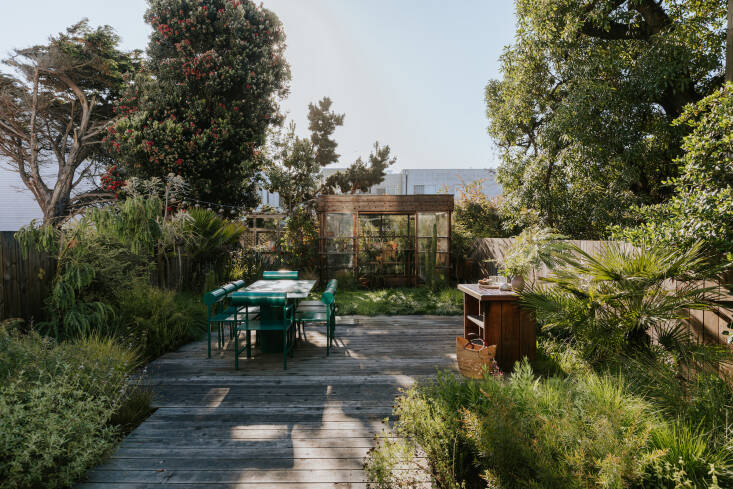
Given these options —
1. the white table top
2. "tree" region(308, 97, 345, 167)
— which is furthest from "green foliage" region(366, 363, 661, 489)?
"tree" region(308, 97, 345, 167)

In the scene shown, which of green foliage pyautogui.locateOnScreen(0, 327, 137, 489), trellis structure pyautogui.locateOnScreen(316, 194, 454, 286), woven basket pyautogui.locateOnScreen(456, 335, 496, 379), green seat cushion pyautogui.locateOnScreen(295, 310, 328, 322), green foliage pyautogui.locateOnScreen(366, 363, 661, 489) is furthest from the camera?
trellis structure pyautogui.locateOnScreen(316, 194, 454, 286)

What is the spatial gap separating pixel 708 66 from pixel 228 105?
384 inches

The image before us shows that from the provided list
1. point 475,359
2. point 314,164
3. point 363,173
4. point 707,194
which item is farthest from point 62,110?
point 707,194

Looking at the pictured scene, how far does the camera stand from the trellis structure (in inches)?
396

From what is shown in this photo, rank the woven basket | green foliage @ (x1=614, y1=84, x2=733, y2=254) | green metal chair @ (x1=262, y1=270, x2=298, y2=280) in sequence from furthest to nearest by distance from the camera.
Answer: green metal chair @ (x1=262, y1=270, x2=298, y2=280)
the woven basket
green foliage @ (x1=614, y1=84, x2=733, y2=254)

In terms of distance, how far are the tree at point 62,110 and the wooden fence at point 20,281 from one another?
835 cm

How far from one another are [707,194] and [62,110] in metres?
16.2

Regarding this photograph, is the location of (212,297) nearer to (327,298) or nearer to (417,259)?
(327,298)

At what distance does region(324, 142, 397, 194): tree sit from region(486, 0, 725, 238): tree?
283 inches

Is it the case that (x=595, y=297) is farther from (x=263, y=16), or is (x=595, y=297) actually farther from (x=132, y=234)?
(x=263, y=16)

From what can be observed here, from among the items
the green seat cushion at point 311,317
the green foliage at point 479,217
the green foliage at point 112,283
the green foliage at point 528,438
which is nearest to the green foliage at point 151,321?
the green foliage at point 112,283

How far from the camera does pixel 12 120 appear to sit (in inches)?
439

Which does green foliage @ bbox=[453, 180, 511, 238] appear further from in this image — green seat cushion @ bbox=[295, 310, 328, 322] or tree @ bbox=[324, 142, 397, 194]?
green seat cushion @ bbox=[295, 310, 328, 322]

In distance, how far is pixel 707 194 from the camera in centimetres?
284
